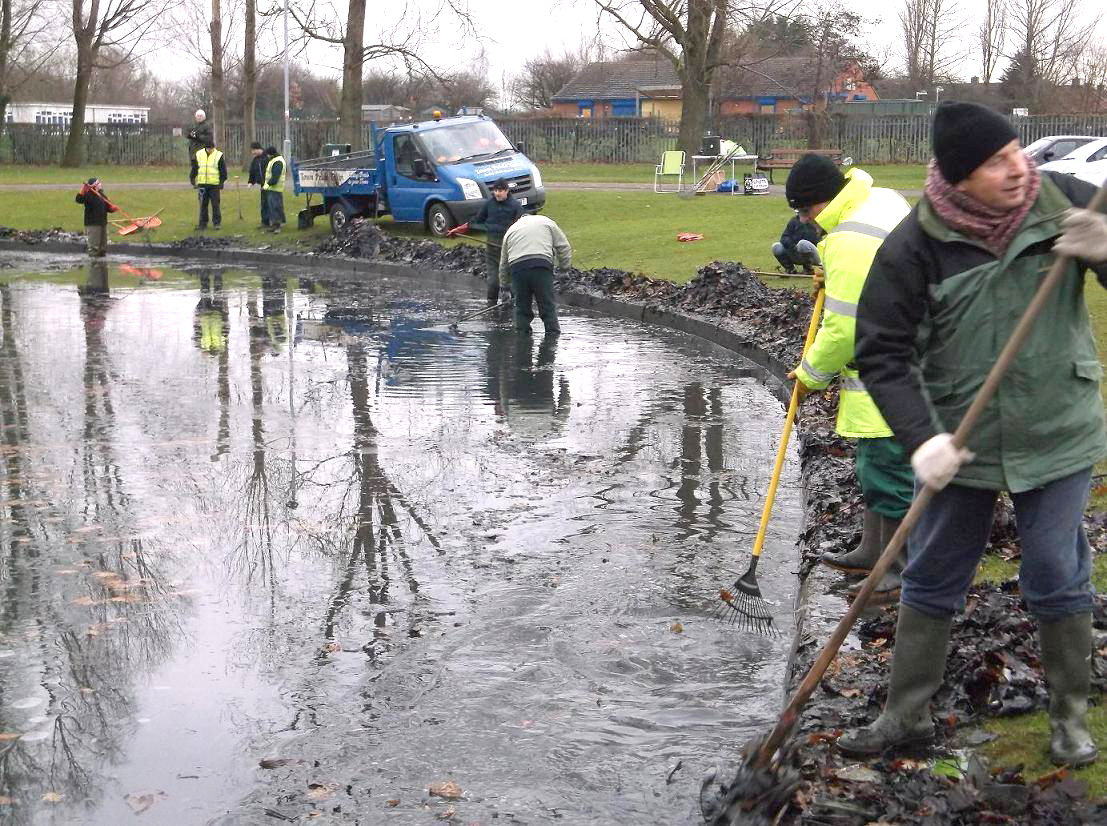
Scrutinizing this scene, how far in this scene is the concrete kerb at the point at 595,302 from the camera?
609 centimetres

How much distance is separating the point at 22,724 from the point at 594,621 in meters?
2.34

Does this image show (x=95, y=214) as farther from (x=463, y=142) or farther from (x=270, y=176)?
(x=463, y=142)

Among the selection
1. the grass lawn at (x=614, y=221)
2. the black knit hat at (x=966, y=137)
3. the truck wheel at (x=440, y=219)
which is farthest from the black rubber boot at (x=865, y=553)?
the truck wheel at (x=440, y=219)

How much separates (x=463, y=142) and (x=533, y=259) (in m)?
12.5

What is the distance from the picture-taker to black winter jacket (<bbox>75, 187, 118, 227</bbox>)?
24.8 metres

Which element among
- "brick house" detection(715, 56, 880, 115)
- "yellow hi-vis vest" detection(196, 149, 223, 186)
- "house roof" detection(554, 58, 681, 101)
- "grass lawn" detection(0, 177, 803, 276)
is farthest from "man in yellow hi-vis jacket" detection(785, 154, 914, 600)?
"house roof" detection(554, 58, 681, 101)

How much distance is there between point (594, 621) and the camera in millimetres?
5918

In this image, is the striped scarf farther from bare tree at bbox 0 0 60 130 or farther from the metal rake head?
bare tree at bbox 0 0 60 130

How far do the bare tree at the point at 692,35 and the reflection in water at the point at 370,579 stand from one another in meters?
26.0

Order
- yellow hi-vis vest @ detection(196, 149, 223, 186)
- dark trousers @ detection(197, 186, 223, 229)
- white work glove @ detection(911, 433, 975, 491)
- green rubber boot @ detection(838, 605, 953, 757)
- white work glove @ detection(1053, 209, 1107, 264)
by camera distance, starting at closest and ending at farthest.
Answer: white work glove @ detection(1053, 209, 1107, 264) → white work glove @ detection(911, 433, 975, 491) → green rubber boot @ detection(838, 605, 953, 757) → yellow hi-vis vest @ detection(196, 149, 223, 186) → dark trousers @ detection(197, 186, 223, 229)

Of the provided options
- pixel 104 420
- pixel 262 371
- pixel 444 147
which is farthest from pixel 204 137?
pixel 104 420

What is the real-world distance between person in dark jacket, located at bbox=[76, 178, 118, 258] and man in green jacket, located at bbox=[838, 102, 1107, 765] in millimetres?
22980

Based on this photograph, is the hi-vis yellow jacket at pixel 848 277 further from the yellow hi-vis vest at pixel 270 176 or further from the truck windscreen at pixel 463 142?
the yellow hi-vis vest at pixel 270 176

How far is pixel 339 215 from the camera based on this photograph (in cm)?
2633
